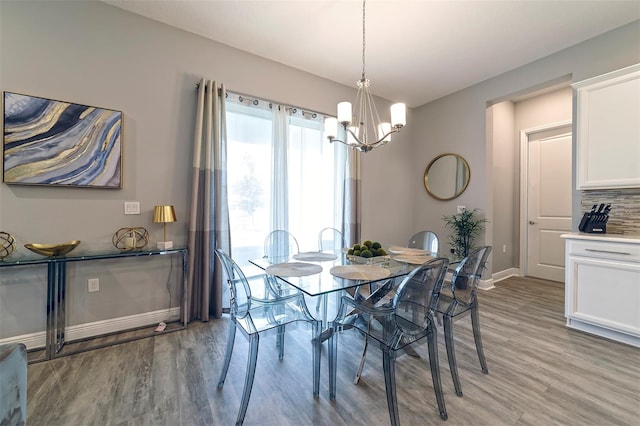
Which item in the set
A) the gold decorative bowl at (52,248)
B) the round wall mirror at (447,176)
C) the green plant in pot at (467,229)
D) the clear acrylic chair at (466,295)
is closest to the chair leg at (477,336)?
the clear acrylic chair at (466,295)

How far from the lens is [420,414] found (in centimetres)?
143

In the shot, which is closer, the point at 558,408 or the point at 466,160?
the point at 558,408

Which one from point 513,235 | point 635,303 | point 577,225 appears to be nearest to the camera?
point 635,303

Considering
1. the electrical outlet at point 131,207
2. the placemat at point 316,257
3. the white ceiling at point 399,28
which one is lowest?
the placemat at point 316,257

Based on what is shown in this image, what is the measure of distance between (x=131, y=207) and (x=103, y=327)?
1.11 m

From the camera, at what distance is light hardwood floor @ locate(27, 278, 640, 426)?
141 cm

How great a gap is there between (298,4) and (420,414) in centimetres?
322

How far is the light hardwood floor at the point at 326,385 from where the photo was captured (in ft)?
4.64

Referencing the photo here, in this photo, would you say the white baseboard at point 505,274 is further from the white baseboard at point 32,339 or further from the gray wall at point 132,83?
the white baseboard at point 32,339

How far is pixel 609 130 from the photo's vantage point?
240 centimetres

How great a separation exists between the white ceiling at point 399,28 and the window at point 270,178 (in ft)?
2.22

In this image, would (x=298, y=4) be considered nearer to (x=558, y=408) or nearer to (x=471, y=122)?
(x=471, y=122)

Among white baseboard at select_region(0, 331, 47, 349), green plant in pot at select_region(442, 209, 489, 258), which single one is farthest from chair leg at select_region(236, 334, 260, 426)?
green plant in pot at select_region(442, 209, 489, 258)

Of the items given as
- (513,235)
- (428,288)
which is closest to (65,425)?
(428,288)
